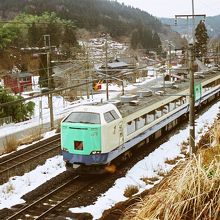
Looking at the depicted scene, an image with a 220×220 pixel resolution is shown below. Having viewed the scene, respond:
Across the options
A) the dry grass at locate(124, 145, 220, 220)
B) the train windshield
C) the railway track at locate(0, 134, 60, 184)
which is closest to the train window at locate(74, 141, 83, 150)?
the train windshield

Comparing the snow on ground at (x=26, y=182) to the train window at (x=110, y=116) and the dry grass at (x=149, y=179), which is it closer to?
the train window at (x=110, y=116)

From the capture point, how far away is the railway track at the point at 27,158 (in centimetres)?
1617

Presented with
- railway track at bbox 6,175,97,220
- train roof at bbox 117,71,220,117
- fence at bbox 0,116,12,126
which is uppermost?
train roof at bbox 117,71,220,117

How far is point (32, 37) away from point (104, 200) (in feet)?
233

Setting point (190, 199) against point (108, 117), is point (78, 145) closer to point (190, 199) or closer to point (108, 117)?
point (108, 117)

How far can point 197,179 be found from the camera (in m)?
5.40

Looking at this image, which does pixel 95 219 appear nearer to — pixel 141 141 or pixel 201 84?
pixel 141 141

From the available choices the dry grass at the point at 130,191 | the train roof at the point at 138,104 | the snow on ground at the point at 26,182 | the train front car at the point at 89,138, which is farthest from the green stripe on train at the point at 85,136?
the dry grass at the point at 130,191

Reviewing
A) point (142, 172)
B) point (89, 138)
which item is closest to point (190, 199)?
point (89, 138)

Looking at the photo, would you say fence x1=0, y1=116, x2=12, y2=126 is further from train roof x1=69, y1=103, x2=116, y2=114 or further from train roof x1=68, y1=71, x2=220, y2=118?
train roof x1=69, y1=103, x2=116, y2=114

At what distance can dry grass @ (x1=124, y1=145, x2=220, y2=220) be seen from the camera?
16.6 feet

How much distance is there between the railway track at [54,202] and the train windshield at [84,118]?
82.0 inches

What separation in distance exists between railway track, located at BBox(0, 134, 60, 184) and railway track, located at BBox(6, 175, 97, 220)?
8.45 ft

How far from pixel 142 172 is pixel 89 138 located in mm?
2624
